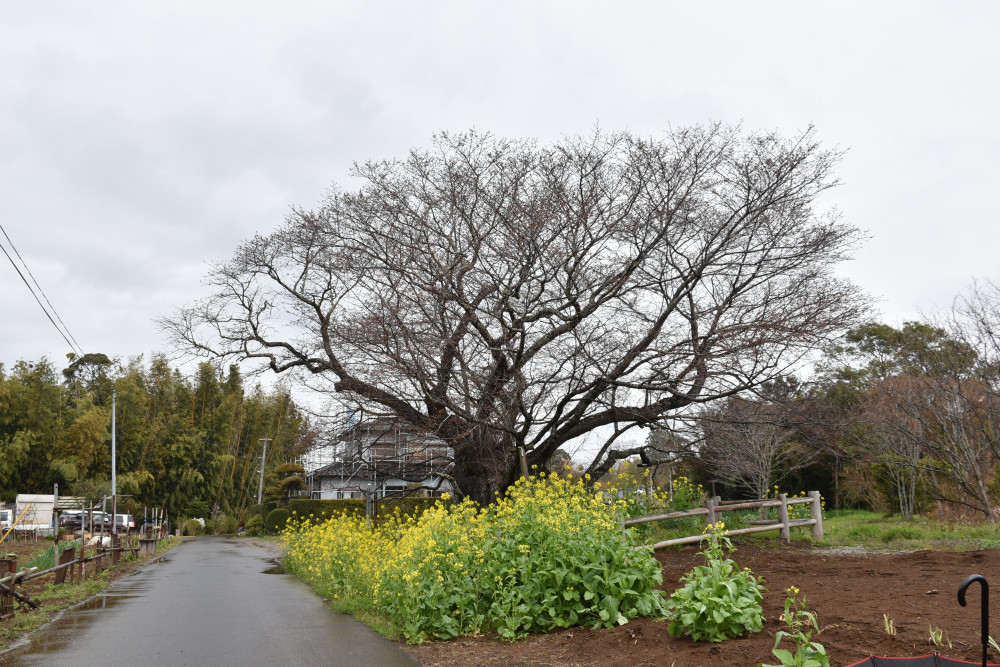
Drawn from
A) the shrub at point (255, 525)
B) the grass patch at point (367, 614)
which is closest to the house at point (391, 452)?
the grass patch at point (367, 614)

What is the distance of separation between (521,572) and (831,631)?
281cm

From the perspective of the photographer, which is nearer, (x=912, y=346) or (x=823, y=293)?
(x=823, y=293)

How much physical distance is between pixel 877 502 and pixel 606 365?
53.3 ft

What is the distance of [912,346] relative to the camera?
782 inches

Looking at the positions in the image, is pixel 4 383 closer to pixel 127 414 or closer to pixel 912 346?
pixel 127 414

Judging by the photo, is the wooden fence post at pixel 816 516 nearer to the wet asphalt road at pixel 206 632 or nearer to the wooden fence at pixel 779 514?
the wooden fence at pixel 779 514

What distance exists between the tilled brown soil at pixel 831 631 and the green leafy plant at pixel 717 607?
90 millimetres

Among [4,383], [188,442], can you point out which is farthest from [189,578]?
[188,442]

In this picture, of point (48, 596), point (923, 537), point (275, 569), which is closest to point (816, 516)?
point (923, 537)

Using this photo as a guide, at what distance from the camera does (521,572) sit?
6.73 m

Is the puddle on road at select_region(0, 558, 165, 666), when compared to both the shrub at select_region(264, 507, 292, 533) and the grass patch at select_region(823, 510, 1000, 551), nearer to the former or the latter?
the grass patch at select_region(823, 510, 1000, 551)

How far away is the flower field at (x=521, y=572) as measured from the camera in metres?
6.35

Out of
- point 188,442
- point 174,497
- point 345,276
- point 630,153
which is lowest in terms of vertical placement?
point 174,497

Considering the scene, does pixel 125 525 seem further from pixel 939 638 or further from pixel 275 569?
pixel 939 638
